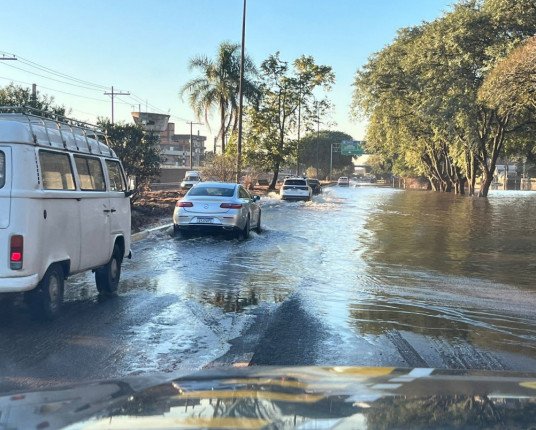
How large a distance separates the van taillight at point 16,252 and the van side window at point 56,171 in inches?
26.8

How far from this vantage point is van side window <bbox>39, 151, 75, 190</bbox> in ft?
21.5

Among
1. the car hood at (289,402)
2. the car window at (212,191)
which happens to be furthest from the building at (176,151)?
the car hood at (289,402)

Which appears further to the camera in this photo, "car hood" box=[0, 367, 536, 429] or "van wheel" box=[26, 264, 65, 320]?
"van wheel" box=[26, 264, 65, 320]

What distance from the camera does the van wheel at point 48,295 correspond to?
6605mm

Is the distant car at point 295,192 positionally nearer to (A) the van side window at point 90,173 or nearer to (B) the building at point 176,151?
(B) the building at point 176,151

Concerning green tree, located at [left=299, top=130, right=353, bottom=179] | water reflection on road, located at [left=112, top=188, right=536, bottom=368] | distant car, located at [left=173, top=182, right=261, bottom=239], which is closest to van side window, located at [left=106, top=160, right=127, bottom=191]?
water reflection on road, located at [left=112, top=188, right=536, bottom=368]

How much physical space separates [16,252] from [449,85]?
1376 inches

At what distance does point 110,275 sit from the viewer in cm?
859

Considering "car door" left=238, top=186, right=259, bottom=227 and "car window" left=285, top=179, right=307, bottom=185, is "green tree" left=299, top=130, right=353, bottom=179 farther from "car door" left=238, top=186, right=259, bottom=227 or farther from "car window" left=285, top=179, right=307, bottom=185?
"car door" left=238, top=186, right=259, bottom=227

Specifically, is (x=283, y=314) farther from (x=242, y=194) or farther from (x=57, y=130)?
(x=242, y=194)

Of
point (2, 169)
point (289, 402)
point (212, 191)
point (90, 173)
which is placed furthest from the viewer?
point (212, 191)

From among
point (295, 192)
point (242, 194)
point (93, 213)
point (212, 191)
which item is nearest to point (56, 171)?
point (93, 213)

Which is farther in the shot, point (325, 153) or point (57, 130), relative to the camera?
point (325, 153)

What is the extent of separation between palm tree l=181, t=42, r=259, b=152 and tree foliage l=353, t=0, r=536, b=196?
10443 millimetres
